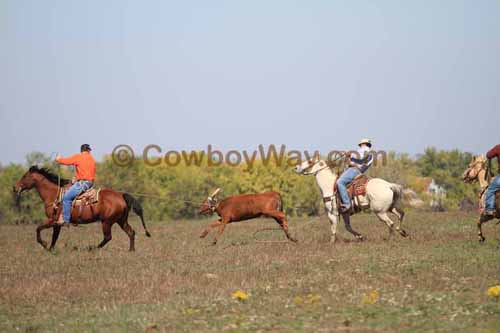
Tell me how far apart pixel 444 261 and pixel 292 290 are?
3795mm

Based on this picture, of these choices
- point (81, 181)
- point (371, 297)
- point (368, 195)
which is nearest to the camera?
point (371, 297)

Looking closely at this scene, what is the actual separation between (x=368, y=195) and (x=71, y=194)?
714 cm

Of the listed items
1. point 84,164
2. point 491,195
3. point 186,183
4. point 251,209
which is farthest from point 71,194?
point 186,183

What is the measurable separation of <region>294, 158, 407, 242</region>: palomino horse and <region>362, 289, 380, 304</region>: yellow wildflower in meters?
8.19

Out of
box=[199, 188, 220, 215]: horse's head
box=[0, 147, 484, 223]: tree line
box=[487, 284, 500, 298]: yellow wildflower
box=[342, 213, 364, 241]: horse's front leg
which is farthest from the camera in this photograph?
box=[0, 147, 484, 223]: tree line

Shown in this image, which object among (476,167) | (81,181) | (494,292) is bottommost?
(494,292)

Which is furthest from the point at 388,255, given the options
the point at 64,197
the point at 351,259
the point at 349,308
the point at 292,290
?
the point at 64,197

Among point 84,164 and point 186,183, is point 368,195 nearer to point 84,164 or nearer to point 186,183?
point 84,164

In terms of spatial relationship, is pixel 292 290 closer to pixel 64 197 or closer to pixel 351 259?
pixel 351 259

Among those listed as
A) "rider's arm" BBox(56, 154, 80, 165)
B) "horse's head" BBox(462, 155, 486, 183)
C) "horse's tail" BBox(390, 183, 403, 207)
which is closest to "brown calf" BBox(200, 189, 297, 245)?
"horse's tail" BBox(390, 183, 403, 207)

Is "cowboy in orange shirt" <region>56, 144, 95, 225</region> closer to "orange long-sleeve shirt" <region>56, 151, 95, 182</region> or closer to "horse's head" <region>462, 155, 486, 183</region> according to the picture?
"orange long-sleeve shirt" <region>56, 151, 95, 182</region>

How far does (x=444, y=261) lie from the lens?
15.4 m

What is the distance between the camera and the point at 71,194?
19.3 meters

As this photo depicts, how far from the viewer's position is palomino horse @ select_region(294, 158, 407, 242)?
66.3 ft
